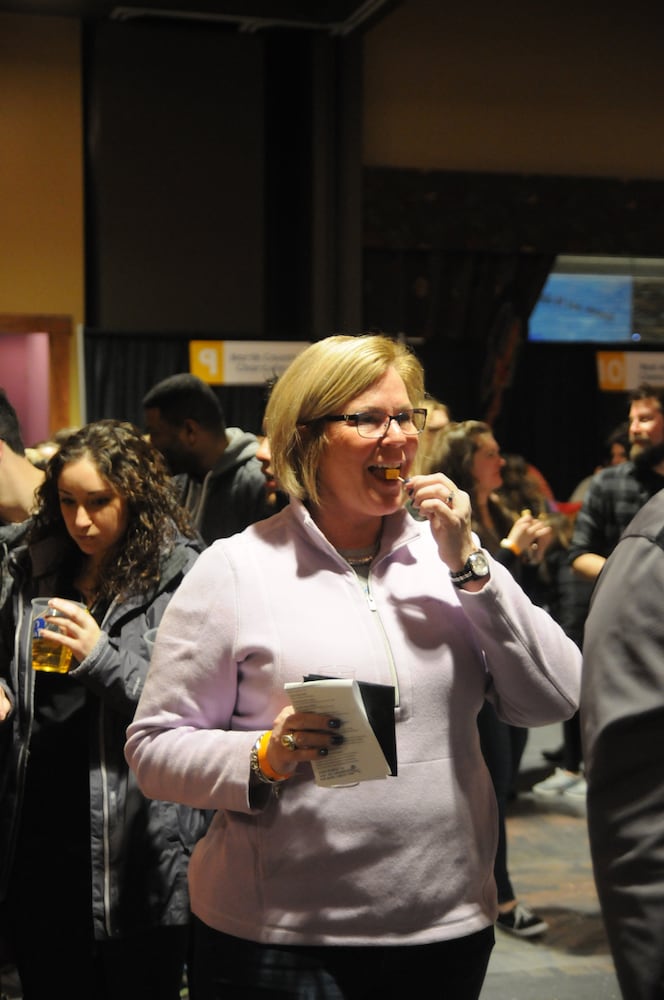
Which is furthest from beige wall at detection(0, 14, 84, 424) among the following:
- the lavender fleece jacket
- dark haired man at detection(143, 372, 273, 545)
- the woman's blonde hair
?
the lavender fleece jacket

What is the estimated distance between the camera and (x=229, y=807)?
1.88 metres

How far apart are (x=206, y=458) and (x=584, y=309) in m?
5.82

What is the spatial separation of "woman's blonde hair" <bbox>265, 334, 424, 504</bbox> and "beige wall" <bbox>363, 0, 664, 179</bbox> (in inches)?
299

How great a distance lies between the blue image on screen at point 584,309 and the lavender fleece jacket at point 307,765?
317 inches

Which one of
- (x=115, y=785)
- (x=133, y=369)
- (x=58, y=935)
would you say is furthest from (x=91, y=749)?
(x=133, y=369)

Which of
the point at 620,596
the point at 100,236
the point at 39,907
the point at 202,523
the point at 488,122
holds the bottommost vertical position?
the point at 39,907

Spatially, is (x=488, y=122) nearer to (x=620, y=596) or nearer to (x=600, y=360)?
(x=600, y=360)

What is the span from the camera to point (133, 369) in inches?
327

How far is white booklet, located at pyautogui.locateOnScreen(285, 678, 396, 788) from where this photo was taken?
5.57 ft

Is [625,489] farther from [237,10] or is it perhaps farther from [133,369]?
[237,10]

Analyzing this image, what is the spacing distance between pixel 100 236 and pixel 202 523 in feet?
15.6

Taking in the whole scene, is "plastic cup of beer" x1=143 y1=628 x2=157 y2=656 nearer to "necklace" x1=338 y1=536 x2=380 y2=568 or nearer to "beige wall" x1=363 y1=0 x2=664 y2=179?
"necklace" x1=338 y1=536 x2=380 y2=568

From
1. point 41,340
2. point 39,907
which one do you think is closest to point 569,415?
point 41,340

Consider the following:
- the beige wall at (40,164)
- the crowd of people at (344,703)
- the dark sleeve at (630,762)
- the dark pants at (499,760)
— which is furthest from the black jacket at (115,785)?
the beige wall at (40,164)
